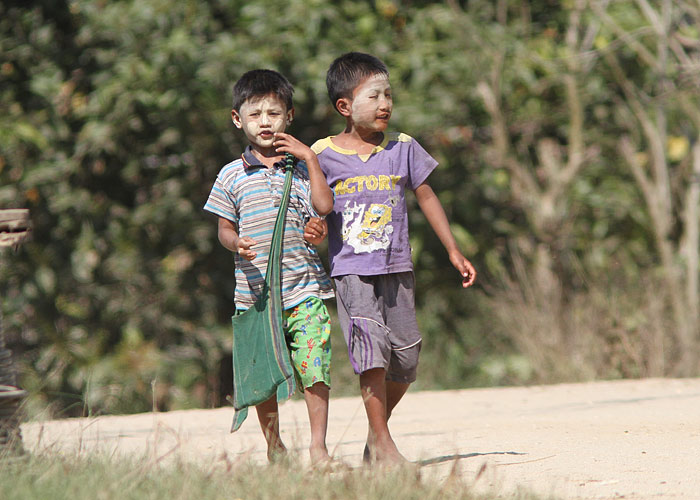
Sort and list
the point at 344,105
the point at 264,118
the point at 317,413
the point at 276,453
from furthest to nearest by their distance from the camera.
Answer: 1. the point at 344,105
2. the point at 264,118
3. the point at 317,413
4. the point at 276,453

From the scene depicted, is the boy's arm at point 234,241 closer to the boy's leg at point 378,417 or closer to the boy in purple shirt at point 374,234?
the boy in purple shirt at point 374,234

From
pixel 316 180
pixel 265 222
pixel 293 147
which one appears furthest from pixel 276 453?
pixel 293 147

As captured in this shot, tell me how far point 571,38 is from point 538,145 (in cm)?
114

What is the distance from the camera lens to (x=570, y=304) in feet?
26.3

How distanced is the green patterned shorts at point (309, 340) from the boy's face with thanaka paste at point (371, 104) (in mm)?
712

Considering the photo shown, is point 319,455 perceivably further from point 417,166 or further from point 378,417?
point 417,166

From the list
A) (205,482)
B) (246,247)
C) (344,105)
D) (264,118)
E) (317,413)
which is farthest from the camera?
(344,105)

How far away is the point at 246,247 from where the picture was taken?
3.41 metres

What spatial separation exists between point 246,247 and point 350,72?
33.2 inches

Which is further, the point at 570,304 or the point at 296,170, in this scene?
the point at 570,304

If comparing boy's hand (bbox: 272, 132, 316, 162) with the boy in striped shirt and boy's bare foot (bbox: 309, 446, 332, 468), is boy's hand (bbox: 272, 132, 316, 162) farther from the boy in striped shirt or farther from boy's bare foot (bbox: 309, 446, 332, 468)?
boy's bare foot (bbox: 309, 446, 332, 468)

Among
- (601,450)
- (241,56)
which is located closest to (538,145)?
(241,56)

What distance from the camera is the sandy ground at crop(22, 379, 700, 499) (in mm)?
Result: 3354

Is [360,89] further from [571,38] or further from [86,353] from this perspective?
[571,38]
